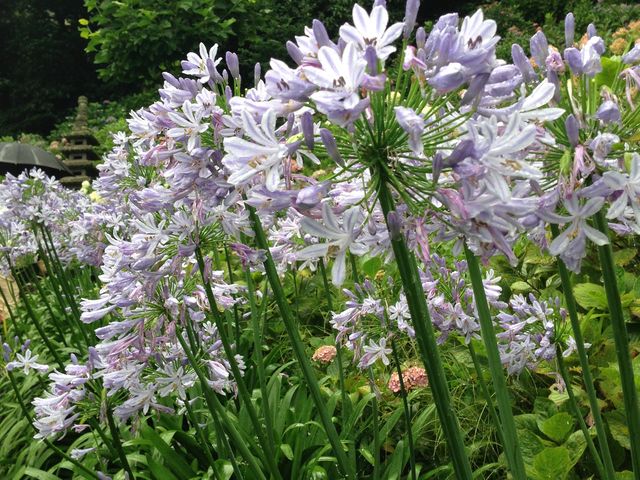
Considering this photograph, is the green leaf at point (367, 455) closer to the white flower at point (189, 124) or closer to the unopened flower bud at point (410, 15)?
the white flower at point (189, 124)

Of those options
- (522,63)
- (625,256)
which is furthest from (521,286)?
(522,63)

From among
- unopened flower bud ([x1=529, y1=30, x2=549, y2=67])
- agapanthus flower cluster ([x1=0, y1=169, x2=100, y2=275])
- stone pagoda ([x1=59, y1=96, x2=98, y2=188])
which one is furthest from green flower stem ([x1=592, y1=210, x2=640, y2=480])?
stone pagoda ([x1=59, y1=96, x2=98, y2=188])

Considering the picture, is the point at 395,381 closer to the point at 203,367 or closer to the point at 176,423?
the point at 203,367

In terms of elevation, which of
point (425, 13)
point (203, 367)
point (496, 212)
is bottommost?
point (203, 367)

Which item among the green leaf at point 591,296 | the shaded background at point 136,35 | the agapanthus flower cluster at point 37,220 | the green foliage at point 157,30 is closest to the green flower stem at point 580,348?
the green leaf at point 591,296

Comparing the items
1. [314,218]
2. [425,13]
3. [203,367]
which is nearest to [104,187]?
[203,367]
